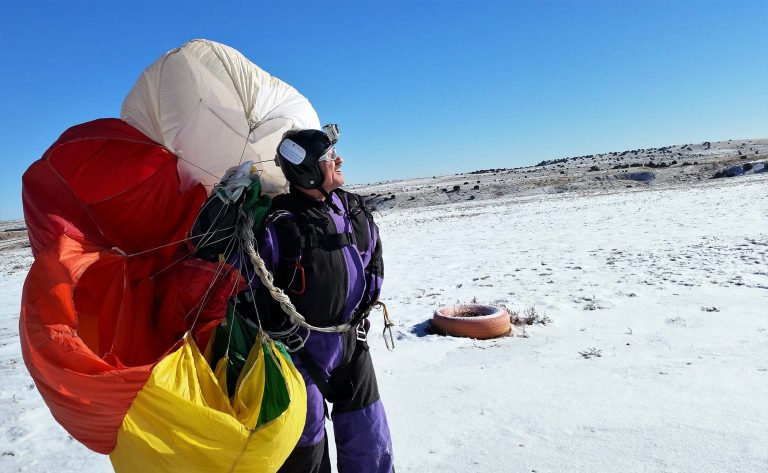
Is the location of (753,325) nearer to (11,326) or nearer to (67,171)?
(67,171)

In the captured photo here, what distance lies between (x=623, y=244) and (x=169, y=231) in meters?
10.3

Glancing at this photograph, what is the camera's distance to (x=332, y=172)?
2375 mm

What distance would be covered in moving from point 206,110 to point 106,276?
822 mm

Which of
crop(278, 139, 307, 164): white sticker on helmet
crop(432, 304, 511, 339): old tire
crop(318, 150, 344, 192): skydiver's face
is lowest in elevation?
crop(432, 304, 511, 339): old tire

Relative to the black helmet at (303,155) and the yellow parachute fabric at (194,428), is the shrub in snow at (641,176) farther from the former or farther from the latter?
the yellow parachute fabric at (194,428)

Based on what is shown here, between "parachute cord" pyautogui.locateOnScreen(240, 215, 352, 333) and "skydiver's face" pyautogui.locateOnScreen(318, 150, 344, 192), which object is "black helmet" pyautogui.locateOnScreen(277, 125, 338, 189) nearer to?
"skydiver's face" pyautogui.locateOnScreen(318, 150, 344, 192)

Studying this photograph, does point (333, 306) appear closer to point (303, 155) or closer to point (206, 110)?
point (303, 155)

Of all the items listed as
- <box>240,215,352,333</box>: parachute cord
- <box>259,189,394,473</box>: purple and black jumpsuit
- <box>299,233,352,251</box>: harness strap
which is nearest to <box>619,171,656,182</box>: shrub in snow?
<box>259,189,394,473</box>: purple and black jumpsuit

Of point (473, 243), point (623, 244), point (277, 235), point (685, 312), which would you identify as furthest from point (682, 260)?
point (277, 235)

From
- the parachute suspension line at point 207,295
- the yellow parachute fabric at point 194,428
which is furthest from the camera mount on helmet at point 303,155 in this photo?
the yellow parachute fabric at point 194,428

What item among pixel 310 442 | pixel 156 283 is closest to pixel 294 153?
pixel 156 283

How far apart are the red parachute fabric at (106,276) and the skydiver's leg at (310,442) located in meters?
0.55

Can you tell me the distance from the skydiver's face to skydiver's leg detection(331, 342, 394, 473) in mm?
924

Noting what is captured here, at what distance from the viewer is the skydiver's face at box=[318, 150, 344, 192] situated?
2311 millimetres
